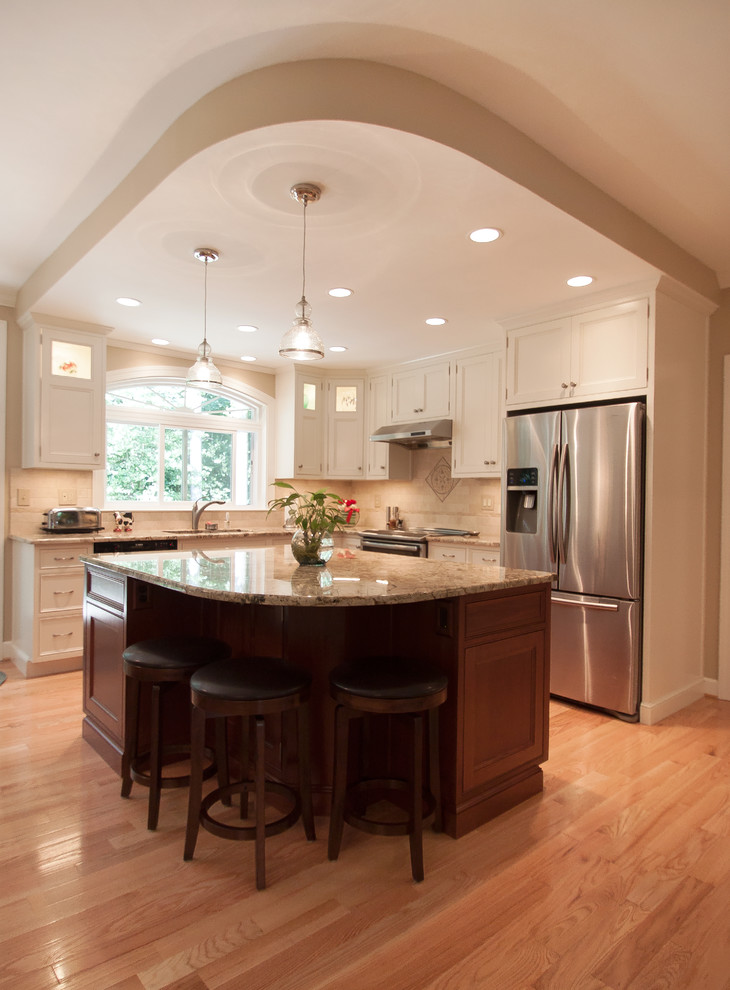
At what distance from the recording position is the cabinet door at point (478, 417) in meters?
4.68

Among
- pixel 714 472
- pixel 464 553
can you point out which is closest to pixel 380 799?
pixel 464 553

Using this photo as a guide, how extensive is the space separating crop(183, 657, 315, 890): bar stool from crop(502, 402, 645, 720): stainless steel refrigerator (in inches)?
71.6

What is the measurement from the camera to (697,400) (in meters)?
3.78

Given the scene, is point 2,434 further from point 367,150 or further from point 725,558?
point 725,558

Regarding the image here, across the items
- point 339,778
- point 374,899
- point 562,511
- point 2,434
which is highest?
point 2,434

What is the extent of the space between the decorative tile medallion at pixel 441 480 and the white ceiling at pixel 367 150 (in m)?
1.96

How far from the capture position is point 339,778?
1.96 meters

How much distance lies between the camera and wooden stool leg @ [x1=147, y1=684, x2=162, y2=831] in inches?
85.6

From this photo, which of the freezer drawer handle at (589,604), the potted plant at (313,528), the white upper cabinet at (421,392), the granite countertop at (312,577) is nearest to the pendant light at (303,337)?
the potted plant at (313,528)

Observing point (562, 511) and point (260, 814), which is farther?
point (562, 511)

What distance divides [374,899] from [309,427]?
4426 millimetres

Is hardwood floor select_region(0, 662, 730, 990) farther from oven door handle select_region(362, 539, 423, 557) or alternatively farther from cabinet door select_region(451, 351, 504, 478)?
cabinet door select_region(451, 351, 504, 478)

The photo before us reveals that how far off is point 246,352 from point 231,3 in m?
3.54

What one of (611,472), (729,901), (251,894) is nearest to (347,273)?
(611,472)
